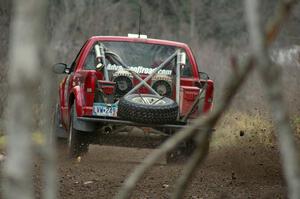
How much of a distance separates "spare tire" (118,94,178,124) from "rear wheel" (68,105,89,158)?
88 centimetres

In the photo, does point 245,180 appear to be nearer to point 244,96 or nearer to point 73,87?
point 73,87

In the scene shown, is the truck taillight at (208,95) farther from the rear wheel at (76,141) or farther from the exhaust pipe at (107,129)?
the rear wheel at (76,141)

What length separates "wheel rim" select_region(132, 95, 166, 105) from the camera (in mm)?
10047

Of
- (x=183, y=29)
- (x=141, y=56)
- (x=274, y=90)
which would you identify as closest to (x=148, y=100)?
(x=141, y=56)

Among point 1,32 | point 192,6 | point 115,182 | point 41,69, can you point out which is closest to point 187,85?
point 115,182

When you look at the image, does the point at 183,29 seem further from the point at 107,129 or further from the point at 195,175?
the point at 195,175

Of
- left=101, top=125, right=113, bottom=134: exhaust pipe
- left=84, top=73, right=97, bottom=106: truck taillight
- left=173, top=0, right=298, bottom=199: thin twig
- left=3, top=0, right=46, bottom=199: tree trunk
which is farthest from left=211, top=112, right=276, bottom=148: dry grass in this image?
left=3, top=0, right=46, bottom=199: tree trunk

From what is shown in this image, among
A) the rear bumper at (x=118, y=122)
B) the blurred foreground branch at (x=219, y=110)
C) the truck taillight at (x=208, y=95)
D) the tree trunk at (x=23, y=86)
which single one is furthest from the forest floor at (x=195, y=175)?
the tree trunk at (x=23, y=86)

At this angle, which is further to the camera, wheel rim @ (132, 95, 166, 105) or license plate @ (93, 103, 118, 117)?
license plate @ (93, 103, 118, 117)

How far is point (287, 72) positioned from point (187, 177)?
62.9ft

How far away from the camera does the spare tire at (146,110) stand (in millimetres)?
9875

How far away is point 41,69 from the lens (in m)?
1.65

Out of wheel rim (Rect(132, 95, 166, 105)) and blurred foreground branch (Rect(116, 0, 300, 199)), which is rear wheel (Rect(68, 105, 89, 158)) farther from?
blurred foreground branch (Rect(116, 0, 300, 199))

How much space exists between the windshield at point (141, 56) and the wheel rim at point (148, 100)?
997 millimetres
